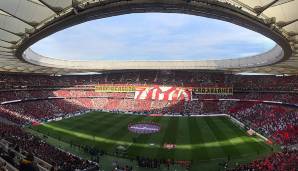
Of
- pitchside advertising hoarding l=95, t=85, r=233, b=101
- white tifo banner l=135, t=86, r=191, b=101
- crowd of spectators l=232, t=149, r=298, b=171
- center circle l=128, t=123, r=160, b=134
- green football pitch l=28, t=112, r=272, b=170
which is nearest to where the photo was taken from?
crowd of spectators l=232, t=149, r=298, b=171

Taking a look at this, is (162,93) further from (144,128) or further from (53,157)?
(53,157)

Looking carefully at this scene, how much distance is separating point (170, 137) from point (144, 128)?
286 inches

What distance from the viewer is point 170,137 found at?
43125 millimetres

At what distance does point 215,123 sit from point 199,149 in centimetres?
1857

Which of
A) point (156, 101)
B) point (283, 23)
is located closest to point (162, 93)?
point (156, 101)

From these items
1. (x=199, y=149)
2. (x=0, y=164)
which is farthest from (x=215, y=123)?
(x=0, y=164)

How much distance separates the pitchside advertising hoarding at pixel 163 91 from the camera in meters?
74.6

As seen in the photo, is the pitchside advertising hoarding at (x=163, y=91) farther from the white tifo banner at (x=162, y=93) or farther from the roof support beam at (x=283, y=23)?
the roof support beam at (x=283, y=23)

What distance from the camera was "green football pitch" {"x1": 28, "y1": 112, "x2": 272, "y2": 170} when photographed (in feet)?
117

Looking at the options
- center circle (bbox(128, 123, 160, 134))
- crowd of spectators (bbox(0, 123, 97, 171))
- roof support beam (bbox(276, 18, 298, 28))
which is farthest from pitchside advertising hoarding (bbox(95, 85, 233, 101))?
roof support beam (bbox(276, 18, 298, 28))

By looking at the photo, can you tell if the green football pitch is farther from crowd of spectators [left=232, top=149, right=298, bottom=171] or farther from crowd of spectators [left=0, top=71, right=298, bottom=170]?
crowd of spectators [left=232, top=149, right=298, bottom=171]

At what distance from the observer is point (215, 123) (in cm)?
5488

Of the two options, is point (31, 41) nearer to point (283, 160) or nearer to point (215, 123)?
point (283, 160)

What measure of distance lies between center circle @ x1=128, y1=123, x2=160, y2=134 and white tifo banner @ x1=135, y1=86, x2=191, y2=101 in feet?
76.8
